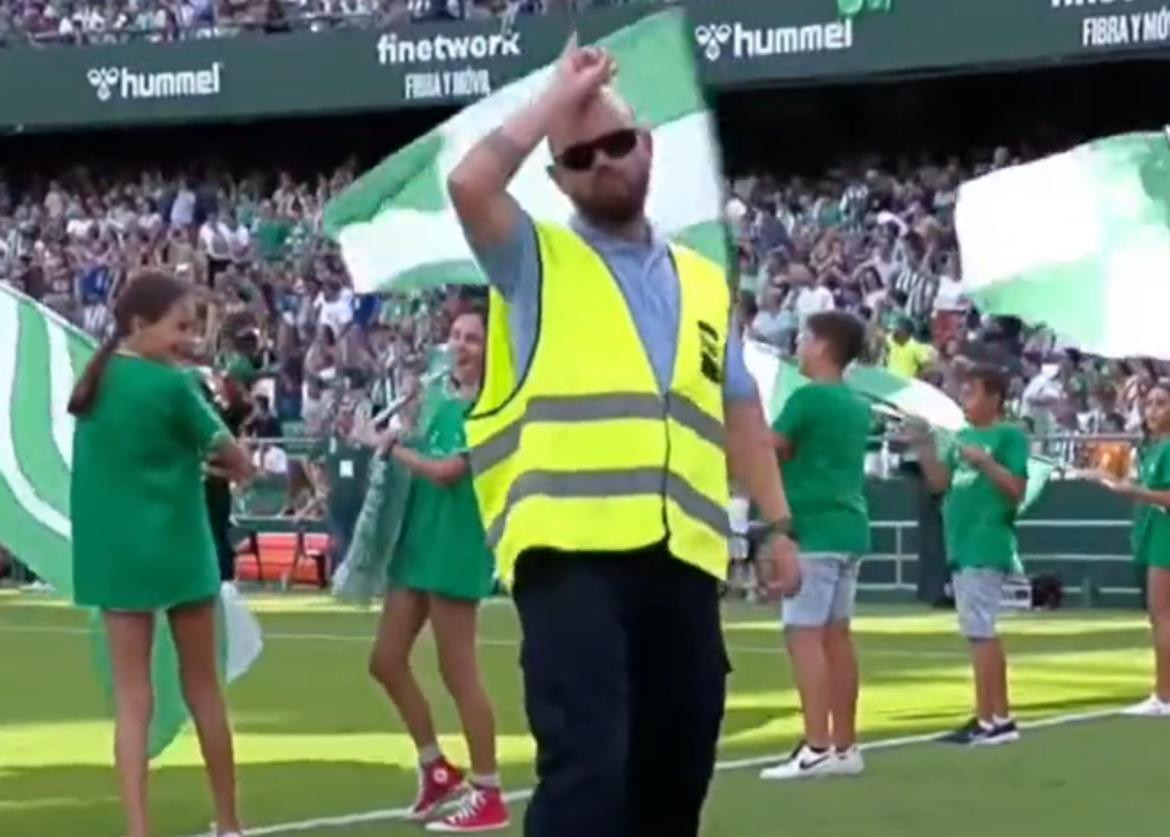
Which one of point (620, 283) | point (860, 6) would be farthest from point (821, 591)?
point (860, 6)

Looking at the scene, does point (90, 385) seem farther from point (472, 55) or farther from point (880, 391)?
point (472, 55)

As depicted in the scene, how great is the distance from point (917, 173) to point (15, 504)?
2249 centimetres

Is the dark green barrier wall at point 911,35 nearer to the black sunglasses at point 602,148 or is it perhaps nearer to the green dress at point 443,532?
the green dress at point 443,532

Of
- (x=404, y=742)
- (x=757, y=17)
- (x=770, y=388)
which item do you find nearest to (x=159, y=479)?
(x=404, y=742)

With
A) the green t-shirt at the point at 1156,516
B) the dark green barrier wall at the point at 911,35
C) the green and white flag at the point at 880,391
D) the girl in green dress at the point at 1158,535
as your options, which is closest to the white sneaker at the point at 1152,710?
the girl in green dress at the point at 1158,535

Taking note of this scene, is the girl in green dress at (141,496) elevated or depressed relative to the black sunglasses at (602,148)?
depressed

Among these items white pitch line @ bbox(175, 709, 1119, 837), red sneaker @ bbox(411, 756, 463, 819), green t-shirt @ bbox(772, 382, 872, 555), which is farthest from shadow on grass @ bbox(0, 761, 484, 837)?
green t-shirt @ bbox(772, 382, 872, 555)

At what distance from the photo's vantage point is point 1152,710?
14.6 meters

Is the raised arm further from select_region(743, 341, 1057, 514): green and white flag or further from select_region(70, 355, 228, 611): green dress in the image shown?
select_region(743, 341, 1057, 514): green and white flag

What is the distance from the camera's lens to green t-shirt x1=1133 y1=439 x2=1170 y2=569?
14.6 m

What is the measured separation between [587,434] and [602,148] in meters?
0.62

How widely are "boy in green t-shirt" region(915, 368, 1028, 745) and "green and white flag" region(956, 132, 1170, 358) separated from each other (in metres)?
1.07

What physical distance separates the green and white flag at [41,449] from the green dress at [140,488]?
2.22m

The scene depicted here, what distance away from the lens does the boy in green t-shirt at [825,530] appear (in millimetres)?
11984
